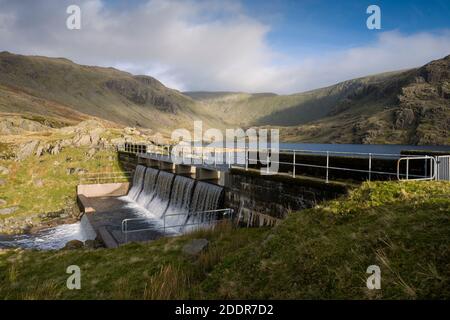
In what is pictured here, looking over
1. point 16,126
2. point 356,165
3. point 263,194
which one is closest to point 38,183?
point 263,194

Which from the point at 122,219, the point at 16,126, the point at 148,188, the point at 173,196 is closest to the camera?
the point at 122,219

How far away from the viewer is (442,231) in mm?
7082

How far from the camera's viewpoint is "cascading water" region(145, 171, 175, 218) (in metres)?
32.4

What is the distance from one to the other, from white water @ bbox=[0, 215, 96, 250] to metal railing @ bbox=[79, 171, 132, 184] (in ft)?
43.6

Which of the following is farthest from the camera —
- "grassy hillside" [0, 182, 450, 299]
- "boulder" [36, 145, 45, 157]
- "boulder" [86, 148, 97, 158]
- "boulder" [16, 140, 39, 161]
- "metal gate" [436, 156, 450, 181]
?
"boulder" [86, 148, 97, 158]

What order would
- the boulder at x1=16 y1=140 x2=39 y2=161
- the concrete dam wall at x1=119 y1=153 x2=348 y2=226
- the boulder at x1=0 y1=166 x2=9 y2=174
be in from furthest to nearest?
1. the boulder at x1=16 y1=140 x2=39 y2=161
2. the boulder at x1=0 y1=166 x2=9 y2=174
3. the concrete dam wall at x1=119 y1=153 x2=348 y2=226

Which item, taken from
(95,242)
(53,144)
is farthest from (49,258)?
(53,144)

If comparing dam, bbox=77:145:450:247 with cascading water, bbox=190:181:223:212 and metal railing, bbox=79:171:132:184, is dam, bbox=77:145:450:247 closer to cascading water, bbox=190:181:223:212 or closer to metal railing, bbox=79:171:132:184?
cascading water, bbox=190:181:223:212

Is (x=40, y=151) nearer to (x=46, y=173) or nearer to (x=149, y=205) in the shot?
(x=46, y=173)

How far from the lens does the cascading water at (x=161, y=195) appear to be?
1277 inches

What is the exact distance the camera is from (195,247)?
12.0 m

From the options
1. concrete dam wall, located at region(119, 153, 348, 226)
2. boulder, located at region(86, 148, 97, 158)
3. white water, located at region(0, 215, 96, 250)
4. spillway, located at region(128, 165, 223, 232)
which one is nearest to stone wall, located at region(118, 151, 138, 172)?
spillway, located at region(128, 165, 223, 232)

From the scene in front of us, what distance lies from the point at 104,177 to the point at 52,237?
18685 mm
